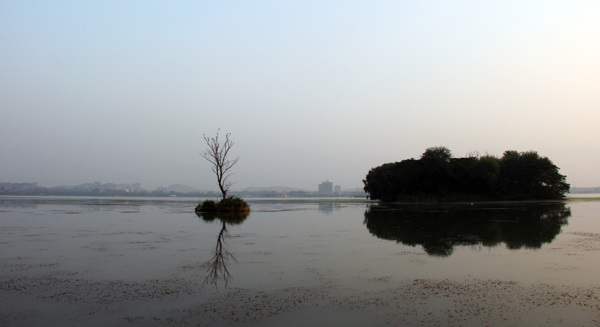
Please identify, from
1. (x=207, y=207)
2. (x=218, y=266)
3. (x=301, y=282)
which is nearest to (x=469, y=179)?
(x=207, y=207)

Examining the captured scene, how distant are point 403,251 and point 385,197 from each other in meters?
68.9

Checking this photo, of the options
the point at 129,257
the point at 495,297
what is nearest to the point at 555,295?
the point at 495,297

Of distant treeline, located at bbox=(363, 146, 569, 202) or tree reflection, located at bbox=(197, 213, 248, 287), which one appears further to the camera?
→ distant treeline, located at bbox=(363, 146, 569, 202)

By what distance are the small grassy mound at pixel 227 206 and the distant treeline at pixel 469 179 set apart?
144 ft

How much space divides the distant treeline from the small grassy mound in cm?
4387

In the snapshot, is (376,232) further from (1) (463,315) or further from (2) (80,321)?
(2) (80,321)

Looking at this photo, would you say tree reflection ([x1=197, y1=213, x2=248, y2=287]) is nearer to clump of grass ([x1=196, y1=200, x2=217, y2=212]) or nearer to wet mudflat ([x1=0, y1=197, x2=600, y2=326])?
wet mudflat ([x1=0, y1=197, x2=600, y2=326])

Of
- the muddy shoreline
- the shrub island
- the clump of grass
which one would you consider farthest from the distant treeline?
the muddy shoreline

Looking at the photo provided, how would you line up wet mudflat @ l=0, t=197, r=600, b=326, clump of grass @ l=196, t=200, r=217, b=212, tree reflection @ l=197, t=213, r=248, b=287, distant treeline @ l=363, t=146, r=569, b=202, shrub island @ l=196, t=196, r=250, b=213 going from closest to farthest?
wet mudflat @ l=0, t=197, r=600, b=326 → tree reflection @ l=197, t=213, r=248, b=287 → shrub island @ l=196, t=196, r=250, b=213 → clump of grass @ l=196, t=200, r=217, b=212 → distant treeline @ l=363, t=146, r=569, b=202

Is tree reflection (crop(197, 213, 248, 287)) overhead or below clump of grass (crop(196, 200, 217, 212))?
below

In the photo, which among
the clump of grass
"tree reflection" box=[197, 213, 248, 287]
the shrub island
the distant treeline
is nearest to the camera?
"tree reflection" box=[197, 213, 248, 287]

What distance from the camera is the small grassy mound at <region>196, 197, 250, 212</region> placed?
39938 mm

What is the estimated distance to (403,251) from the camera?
14953 millimetres

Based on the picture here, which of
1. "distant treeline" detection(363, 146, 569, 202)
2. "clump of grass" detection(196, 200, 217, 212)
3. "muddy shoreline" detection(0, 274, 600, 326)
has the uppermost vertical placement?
"distant treeline" detection(363, 146, 569, 202)
